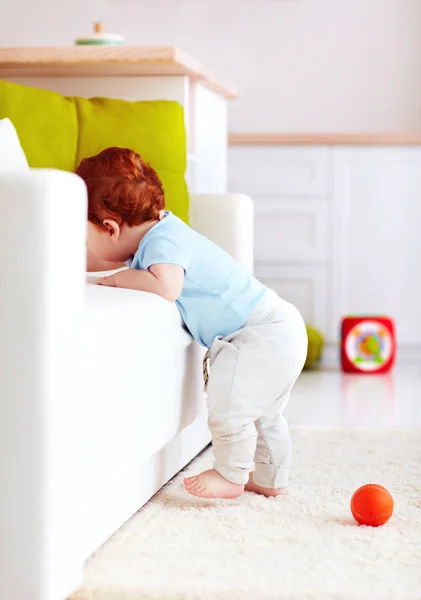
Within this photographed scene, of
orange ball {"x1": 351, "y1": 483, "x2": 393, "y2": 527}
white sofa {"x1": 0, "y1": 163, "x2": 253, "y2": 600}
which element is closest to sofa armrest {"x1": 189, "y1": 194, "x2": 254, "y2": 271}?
orange ball {"x1": 351, "y1": 483, "x2": 393, "y2": 527}

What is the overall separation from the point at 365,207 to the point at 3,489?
255 centimetres

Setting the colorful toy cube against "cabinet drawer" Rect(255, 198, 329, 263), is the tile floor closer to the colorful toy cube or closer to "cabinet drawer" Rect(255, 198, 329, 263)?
the colorful toy cube

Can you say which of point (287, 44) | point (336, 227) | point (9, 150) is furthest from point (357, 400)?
point (287, 44)

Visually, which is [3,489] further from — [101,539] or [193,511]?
[193,511]

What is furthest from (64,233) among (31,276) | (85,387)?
(85,387)

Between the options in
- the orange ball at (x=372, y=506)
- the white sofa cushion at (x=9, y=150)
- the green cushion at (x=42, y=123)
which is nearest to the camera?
the orange ball at (x=372, y=506)

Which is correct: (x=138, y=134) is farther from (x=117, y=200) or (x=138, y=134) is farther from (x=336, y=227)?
(x=336, y=227)

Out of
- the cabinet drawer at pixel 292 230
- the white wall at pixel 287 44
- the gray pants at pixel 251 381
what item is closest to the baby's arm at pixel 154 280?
the gray pants at pixel 251 381

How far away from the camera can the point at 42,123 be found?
2.00 meters

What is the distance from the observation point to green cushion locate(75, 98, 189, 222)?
6.78 feet

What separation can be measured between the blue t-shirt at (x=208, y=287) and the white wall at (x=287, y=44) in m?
2.32

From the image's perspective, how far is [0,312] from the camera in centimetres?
105

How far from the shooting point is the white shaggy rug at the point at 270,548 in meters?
1.22

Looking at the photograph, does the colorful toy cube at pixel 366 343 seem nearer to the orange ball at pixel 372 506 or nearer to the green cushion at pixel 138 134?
the green cushion at pixel 138 134
